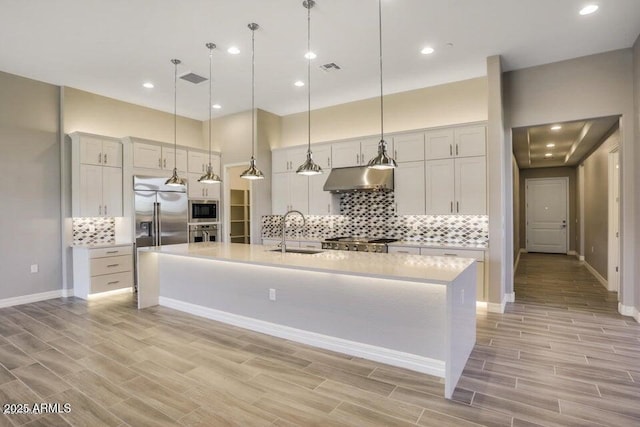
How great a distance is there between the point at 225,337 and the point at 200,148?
469 cm

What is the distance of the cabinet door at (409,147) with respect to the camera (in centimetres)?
533

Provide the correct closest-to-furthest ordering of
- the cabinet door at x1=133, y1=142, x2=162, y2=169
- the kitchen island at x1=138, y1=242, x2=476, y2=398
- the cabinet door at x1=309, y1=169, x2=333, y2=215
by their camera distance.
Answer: the kitchen island at x1=138, y1=242, x2=476, y2=398, the cabinet door at x1=133, y1=142, x2=162, y2=169, the cabinet door at x1=309, y1=169, x2=333, y2=215

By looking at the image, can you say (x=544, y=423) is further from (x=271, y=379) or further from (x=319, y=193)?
Result: (x=319, y=193)

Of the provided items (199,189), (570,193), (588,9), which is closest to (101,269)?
(199,189)

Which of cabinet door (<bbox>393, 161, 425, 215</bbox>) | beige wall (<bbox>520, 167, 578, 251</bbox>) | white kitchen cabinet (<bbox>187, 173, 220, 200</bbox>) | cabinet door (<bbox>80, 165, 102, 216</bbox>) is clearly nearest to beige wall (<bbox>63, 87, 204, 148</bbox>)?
cabinet door (<bbox>80, 165, 102, 216</bbox>)

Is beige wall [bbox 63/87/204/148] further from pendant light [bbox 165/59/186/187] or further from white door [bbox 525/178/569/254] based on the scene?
white door [bbox 525/178/569/254]

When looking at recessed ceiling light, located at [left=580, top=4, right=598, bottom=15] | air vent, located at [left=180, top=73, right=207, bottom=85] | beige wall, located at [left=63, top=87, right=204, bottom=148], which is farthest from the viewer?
beige wall, located at [left=63, top=87, right=204, bottom=148]

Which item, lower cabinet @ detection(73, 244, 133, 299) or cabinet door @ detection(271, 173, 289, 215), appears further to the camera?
cabinet door @ detection(271, 173, 289, 215)

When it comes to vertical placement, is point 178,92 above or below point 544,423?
above

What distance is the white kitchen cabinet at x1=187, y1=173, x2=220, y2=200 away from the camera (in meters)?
6.71

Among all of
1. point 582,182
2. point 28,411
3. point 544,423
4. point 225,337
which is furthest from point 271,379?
point 582,182

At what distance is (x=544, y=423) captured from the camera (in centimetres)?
223

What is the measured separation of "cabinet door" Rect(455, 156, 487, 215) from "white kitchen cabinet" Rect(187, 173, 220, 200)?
459 cm

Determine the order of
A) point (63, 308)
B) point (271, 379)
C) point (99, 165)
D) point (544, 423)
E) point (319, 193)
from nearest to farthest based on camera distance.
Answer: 1. point (544, 423)
2. point (271, 379)
3. point (63, 308)
4. point (99, 165)
5. point (319, 193)
